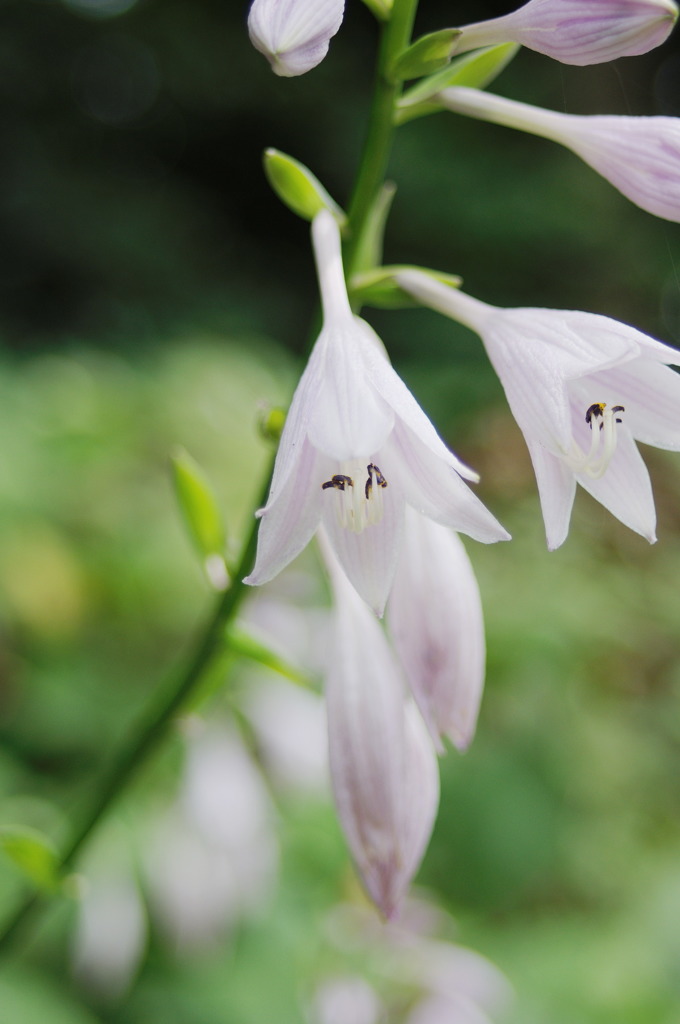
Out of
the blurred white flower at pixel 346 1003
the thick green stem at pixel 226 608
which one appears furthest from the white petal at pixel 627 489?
the blurred white flower at pixel 346 1003

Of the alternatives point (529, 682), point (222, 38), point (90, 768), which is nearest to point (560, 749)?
point (529, 682)

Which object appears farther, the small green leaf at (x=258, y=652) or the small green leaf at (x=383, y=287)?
the small green leaf at (x=258, y=652)

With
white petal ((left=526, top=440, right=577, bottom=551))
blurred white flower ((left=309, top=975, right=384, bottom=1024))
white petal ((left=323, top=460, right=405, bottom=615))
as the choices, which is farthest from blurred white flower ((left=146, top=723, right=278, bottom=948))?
white petal ((left=526, top=440, right=577, bottom=551))

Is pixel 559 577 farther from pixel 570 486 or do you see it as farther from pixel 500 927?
pixel 570 486

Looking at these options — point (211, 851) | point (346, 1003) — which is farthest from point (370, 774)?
point (346, 1003)

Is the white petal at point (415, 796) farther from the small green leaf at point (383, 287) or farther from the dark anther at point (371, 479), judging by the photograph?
the small green leaf at point (383, 287)
